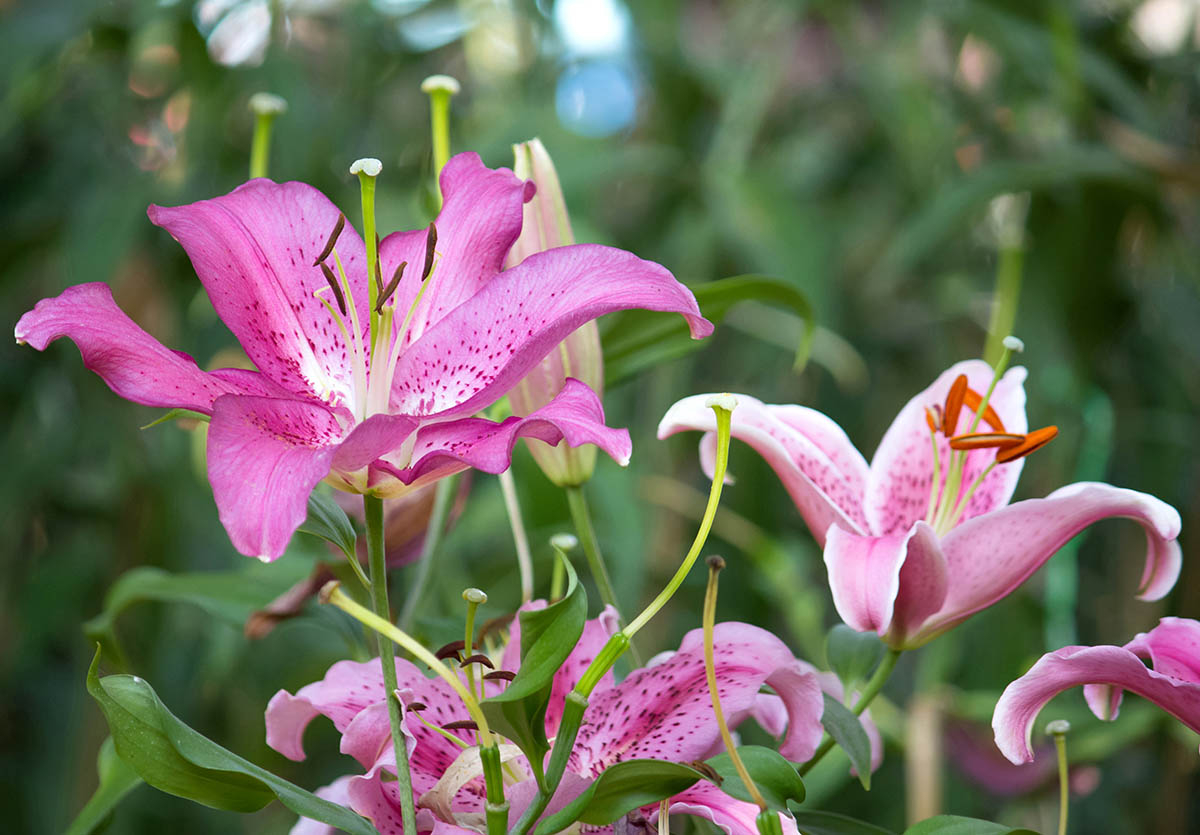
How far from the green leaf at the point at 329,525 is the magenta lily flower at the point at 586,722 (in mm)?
25

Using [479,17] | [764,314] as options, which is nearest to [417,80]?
[479,17]

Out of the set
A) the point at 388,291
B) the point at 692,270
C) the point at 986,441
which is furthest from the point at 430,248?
the point at 692,270

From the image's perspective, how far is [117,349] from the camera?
7.3 inches

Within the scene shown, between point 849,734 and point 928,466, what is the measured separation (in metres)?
0.07

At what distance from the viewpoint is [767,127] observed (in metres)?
0.94

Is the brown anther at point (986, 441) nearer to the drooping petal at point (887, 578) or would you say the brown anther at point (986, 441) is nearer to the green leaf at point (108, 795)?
the drooping petal at point (887, 578)

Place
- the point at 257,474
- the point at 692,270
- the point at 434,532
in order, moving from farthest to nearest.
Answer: the point at 692,270 → the point at 434,532 → the point at 257,474

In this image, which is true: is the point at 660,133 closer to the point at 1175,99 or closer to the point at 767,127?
the point at 767,127

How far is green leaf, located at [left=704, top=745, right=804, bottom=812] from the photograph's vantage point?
19 centimetres

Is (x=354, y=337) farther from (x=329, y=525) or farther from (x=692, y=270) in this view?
(x=692, y=270)

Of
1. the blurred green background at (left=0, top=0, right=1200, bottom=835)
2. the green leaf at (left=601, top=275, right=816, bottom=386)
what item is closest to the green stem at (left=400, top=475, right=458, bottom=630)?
the green leaf at (left=601, top=275, right=816, bottom=386)

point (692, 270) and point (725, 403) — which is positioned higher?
point (692, 270)

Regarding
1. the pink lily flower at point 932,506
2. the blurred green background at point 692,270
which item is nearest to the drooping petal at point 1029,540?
the pink lily flower at point 932,506

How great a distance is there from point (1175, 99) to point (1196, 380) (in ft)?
0.60
